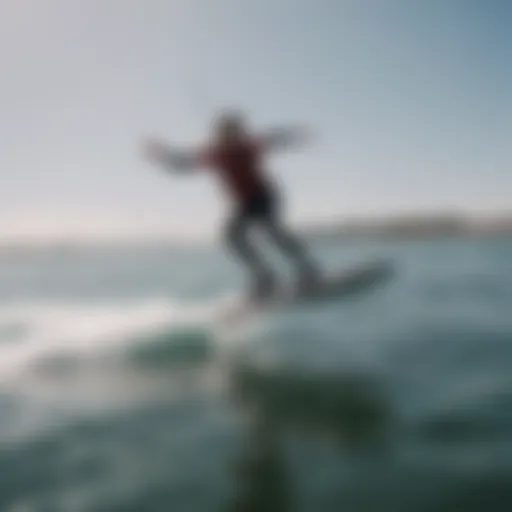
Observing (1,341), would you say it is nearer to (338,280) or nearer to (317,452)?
(338,280)

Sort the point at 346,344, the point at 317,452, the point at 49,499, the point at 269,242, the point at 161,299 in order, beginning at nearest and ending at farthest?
the point at 49,499, the point at 317,452, the point at 269,242, the point at 346,344, the point at 161,299

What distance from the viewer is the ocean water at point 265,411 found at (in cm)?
478

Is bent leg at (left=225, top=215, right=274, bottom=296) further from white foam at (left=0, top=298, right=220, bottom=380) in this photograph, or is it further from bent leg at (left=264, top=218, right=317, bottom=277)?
white foam at (left=0, top=298, right=220, bottom=380)

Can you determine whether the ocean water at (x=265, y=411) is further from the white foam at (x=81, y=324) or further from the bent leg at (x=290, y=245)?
the bent leg at (x=290, y=245)

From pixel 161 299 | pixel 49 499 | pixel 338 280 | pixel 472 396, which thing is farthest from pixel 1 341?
pixel 472 396

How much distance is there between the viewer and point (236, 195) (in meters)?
8.09

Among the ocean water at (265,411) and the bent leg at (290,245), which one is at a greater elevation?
the bent leg at (290,245)

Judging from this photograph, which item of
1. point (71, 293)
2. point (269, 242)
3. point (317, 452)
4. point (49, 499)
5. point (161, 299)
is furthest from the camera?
point (71, 293)

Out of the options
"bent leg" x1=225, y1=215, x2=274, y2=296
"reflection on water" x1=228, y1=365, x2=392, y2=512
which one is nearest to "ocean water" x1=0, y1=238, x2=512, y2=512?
"reflection on water" x1=228, y1=365, x2=392, y2=512

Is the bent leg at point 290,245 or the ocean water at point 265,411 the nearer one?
the ocean water at point 265,411

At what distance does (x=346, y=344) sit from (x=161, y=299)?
5947 mm

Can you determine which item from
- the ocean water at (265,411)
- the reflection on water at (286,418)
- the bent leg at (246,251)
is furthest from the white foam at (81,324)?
the reflection on water at (286,418)

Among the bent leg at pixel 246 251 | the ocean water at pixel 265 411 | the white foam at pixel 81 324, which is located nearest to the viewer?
the ocean water at pixel 265 411

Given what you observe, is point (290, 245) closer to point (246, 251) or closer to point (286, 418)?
point (246, 251)
